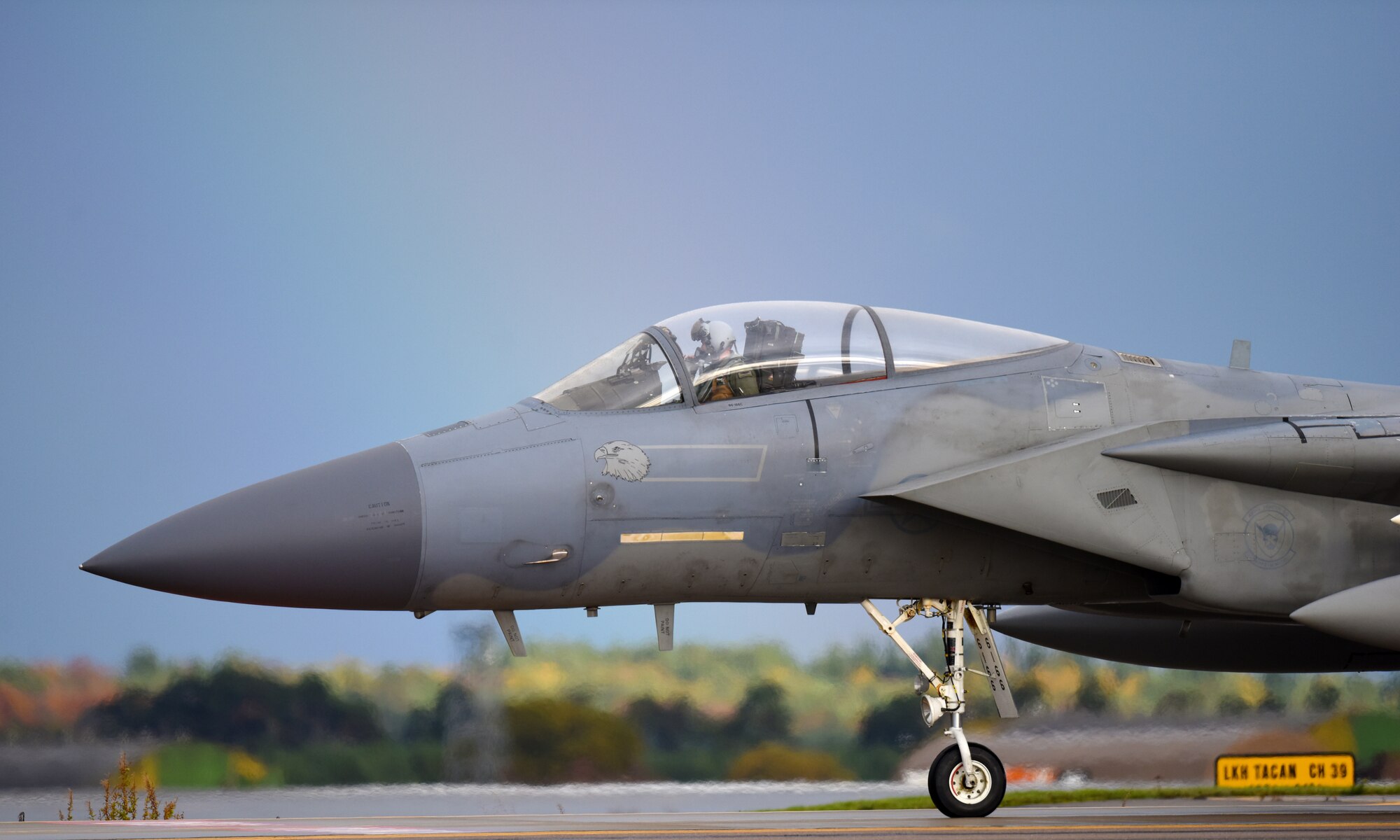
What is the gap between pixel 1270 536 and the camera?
21.7ft

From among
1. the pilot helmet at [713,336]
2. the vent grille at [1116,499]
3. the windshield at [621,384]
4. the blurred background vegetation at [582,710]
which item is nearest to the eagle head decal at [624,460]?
the windshield at [621,384]

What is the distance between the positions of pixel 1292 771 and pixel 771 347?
24.8 ft

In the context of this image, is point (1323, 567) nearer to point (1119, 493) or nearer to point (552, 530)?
point (1119, 493)

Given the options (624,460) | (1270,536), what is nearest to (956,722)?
(1270,536)

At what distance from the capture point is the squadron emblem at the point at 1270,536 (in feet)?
21.6

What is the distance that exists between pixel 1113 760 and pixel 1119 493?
16.7 ft

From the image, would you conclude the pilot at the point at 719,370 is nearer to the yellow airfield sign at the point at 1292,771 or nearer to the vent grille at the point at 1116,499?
the vent grille at the point at 1116,499

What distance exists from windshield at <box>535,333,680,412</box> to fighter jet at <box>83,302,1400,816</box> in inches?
0.5

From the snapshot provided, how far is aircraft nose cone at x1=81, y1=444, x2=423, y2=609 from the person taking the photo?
5309 millimetres

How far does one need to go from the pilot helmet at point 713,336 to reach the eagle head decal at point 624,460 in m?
0.65

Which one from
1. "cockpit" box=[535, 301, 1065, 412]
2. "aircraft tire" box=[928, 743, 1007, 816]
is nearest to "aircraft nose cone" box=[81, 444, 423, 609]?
"cockpit" box=[535, 301, 1065, 412]

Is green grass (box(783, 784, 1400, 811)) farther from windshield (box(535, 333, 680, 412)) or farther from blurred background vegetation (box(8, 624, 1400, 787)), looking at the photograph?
windshield (box(535, 333, 680, 412))

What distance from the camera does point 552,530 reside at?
5723 millimetres

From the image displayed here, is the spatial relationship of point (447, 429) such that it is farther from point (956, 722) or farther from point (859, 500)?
point (956, 722)
